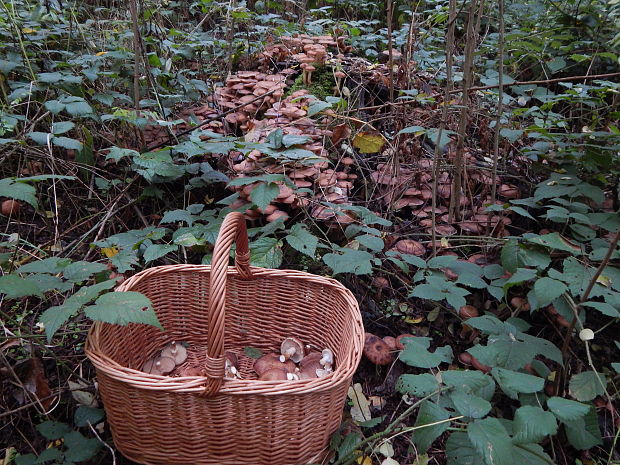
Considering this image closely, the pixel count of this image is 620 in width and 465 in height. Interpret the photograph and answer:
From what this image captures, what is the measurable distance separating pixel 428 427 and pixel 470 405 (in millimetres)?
120

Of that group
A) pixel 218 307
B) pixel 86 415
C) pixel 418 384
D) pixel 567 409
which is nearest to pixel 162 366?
pixel 86 415

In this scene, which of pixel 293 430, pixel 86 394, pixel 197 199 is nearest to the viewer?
pixel 293 430

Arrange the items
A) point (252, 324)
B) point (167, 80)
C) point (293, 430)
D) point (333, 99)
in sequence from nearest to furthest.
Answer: point (293, 430)
point (252, 324)
point (333, 99)
point (167, 80)

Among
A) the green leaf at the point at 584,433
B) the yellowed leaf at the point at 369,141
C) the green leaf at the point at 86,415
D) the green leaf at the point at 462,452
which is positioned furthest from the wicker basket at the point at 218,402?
the yellowed leaf at the point at 369,141

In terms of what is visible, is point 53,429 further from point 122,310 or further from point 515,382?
point 515,382

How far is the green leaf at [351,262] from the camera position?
1569mm

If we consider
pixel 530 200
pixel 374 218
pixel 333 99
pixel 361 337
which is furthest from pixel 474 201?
pixel 361 337

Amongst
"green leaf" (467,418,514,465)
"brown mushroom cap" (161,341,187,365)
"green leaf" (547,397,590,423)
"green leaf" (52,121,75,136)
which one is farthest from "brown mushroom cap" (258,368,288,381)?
"green leaf" (52,121,75,136)

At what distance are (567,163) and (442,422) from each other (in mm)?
1743

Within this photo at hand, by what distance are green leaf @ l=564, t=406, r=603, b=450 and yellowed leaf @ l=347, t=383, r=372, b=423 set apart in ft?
2.06

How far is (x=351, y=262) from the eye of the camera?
5.30 ft

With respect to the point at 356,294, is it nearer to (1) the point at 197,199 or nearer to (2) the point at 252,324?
(2) the point at 252,324

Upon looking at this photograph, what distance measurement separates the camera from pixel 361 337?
132 centimetres

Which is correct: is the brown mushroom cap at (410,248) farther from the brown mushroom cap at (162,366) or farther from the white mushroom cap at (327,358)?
the brown mushroom cap at (162,366)
